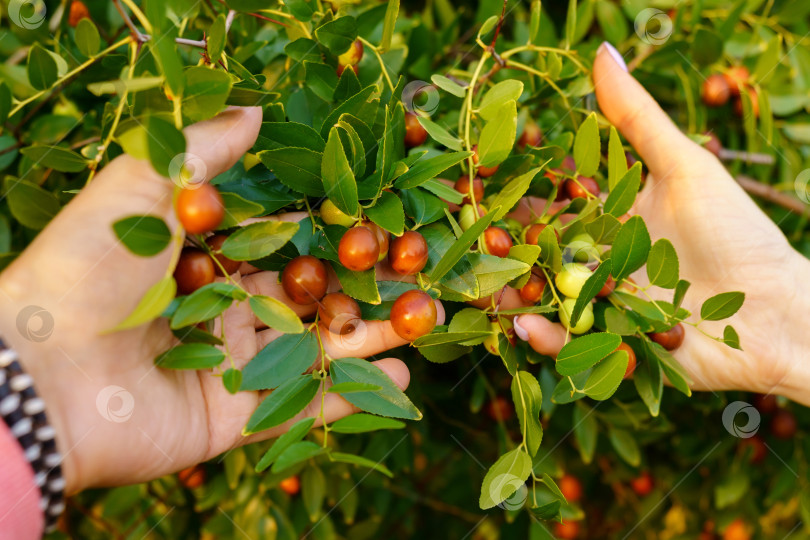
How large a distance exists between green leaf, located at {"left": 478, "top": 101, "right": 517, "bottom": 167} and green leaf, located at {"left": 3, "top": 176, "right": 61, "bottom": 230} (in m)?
0.70

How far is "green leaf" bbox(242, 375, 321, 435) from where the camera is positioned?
79cm

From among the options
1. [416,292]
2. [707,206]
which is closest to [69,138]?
[416,292]

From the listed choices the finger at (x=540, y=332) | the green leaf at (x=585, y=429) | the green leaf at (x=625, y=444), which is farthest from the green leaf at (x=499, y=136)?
the green leaf at (x=625, y=444)

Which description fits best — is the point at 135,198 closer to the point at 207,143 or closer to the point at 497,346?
the point at 207,143

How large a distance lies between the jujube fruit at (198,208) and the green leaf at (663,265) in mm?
638

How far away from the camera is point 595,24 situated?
2.11 metres

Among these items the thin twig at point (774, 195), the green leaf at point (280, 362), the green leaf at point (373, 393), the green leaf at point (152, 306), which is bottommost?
the thin twig at point (774, 195)

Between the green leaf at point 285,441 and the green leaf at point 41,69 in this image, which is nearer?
the green leaf at point 285,441

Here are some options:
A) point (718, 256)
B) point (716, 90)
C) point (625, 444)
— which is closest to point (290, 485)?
point (625, 444)

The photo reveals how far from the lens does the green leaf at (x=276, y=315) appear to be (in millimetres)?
753

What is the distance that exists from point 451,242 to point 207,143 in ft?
1.23

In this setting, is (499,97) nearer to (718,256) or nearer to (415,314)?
(415,314)

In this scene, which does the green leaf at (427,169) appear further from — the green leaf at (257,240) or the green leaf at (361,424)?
the green leaf at (361,424)

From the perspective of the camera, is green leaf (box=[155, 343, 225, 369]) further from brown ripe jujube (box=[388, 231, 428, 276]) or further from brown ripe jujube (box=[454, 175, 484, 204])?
brown ripe jujube (box=[454, 175, 484, 204])
